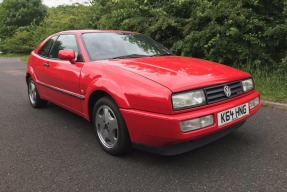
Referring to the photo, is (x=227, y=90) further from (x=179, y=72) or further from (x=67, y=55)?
(x=67, y=55)

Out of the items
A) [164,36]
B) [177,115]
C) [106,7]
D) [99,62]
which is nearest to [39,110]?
[99,62]

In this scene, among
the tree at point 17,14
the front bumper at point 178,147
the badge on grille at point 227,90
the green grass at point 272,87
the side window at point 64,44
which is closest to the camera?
the front bumper at point 178,147

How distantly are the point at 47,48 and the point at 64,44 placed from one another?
26.4 inches

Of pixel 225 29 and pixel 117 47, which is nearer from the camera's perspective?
pixel 117 47

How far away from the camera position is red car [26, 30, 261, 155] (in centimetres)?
273

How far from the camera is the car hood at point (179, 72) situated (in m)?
2.85

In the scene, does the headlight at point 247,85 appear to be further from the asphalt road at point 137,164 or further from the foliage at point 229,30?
the foliage at point 229,30

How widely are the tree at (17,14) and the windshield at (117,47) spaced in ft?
104

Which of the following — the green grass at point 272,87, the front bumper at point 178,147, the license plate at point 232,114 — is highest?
the license plate at point 232,114

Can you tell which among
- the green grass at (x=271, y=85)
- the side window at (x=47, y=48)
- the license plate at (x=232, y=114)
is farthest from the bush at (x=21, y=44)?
the license plate at (x=232, y=114)

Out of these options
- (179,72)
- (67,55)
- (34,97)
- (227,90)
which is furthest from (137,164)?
(34,97)

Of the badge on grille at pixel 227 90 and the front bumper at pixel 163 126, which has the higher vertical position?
the badge on grille at pixel 227 90

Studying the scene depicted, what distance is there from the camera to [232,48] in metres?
6.84

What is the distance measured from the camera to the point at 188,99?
277 cm
